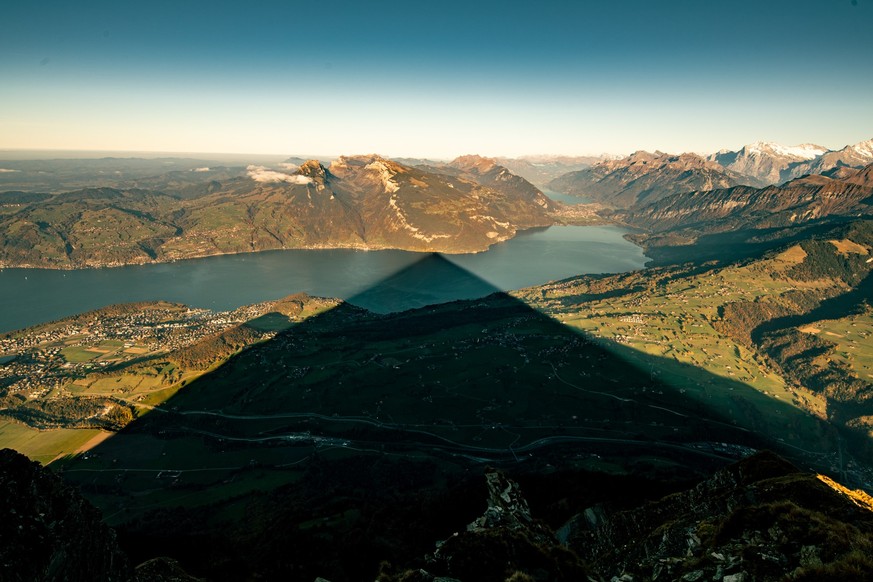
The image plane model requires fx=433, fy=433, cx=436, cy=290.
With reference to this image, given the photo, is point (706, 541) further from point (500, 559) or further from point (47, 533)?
point (47, 533)

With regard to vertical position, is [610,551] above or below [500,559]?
below

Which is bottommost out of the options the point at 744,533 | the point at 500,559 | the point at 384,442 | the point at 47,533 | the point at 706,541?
the point at 384,442

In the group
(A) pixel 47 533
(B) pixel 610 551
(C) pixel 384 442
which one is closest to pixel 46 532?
(A) pixel 47 533

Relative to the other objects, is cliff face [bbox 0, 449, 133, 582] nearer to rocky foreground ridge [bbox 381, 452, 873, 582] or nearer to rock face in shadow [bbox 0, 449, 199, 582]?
rock face in shadow [bbox 0, 449, 199, 582]

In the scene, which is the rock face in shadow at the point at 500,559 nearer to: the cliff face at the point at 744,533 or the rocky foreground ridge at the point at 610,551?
the rocky foreground ridge at the point at 610,551

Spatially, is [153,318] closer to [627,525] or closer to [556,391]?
[556,391]

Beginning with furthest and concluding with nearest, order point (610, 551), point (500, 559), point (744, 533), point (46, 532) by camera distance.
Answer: point (610, 551), point (46, 532), point (500, 559), point (744, 533)

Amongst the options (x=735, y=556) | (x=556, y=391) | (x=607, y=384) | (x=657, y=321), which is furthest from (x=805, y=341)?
(x=735, y=556)
